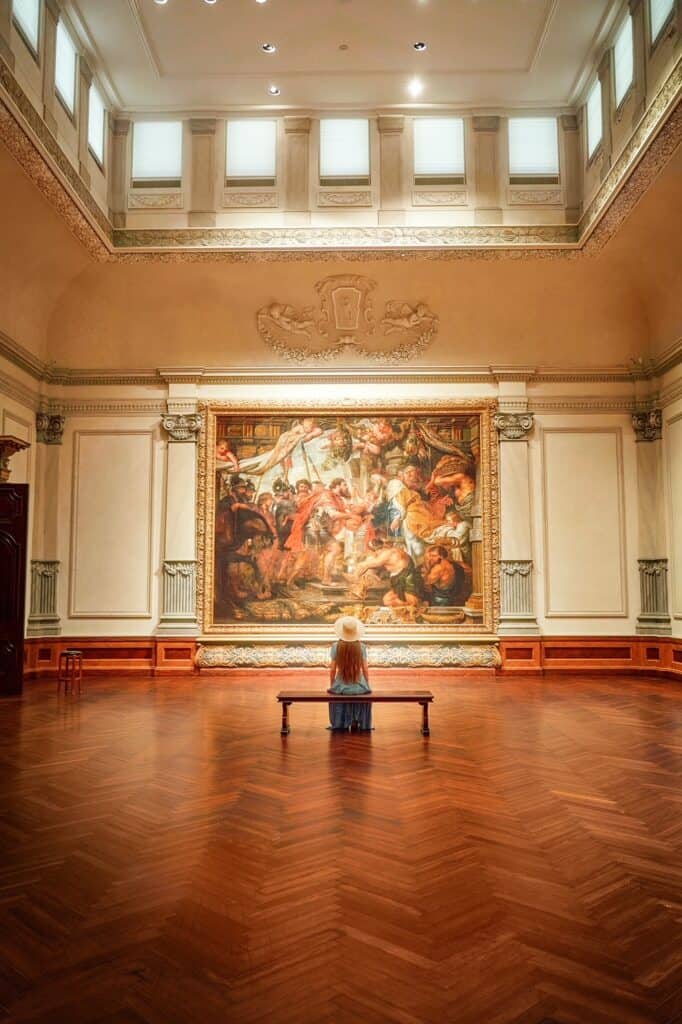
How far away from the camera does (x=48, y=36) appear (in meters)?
9.83

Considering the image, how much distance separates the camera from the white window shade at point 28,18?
9.05m

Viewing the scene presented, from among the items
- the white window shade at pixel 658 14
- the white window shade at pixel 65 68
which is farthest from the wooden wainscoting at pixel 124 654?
the white window shade at pixel 658 14

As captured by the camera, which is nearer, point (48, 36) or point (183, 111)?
point (48, 36)

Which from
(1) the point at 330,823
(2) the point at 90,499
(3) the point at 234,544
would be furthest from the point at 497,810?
(2) the point at 90,499

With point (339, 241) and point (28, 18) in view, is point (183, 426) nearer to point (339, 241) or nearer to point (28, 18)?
point (339, 241)

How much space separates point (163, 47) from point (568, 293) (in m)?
7.51

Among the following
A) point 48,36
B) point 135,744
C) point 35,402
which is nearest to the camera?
point 135,744

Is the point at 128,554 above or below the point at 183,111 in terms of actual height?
below

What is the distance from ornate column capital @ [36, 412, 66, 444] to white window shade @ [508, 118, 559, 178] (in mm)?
8690

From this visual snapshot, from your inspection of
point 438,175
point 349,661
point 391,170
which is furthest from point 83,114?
point 349,661

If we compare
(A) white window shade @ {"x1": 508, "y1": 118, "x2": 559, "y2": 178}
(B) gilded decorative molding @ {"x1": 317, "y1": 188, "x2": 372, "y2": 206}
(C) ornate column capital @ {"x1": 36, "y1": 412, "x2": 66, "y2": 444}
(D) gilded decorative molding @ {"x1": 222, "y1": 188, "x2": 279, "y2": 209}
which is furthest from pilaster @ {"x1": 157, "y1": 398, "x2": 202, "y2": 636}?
(A) white window shade @ {"x1": 508, "y1": 118, "x2": 559, "y2": 178}

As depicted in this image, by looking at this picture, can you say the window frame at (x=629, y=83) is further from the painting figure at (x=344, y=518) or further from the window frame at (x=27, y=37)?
the window frame at (x=27, y=37)

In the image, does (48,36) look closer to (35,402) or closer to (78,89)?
(78,89)

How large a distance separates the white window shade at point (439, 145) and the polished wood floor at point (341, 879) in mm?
9152
